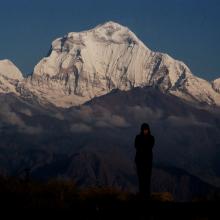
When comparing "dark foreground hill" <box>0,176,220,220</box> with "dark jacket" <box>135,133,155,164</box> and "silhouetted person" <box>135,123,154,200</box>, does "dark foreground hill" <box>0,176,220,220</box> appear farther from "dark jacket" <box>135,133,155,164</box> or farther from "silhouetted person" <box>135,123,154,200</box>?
"dark jacket" <box>135,133,155,164</box>

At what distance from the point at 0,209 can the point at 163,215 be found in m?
6.10

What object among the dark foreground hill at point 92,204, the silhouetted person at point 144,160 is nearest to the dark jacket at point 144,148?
the silhouetted person at point 144,160

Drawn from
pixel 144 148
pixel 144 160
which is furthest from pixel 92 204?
pixel 144 148

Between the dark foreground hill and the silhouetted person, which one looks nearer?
the dark foreground hill

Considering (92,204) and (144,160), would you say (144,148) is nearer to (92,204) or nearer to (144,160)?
(144,160)

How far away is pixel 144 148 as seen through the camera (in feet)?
114

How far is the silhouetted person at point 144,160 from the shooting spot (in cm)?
3431

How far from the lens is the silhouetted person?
34.3 m

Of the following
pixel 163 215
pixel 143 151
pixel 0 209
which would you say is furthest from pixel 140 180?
pixel 0 209

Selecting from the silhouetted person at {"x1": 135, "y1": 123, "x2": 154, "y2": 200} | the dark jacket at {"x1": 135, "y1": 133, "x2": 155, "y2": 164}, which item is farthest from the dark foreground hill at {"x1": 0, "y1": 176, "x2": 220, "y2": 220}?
the dark jacket at {"x1": 135, "y1": 133, "x2": 155, "y2": 164}

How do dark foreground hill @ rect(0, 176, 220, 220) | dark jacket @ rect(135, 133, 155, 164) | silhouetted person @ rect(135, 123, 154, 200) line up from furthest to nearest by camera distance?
dark jacket @ rect(135, 133, 155, 164) < silhouetted person @ rect(135, 123, 154, 200) < dark foreground hill @ rect(0, 176, 220, 220)

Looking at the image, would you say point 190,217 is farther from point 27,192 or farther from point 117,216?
point 27,192

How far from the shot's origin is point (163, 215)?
31.3 meters

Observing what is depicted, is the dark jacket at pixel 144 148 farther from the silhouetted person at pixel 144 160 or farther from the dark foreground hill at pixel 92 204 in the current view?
the dark foreground hill at pixel 92 204
